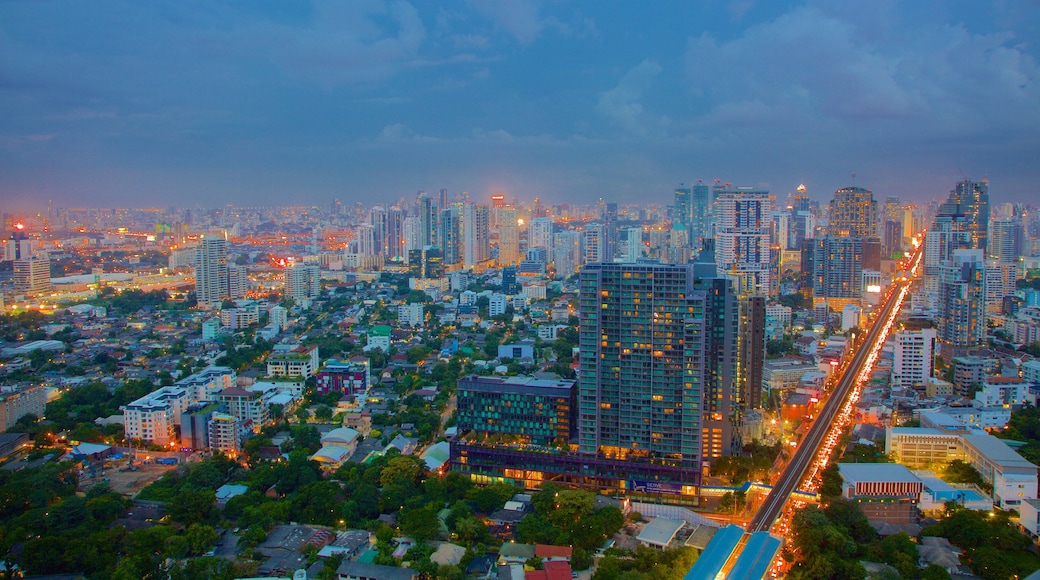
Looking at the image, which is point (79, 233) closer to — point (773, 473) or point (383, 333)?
point (383, 333)

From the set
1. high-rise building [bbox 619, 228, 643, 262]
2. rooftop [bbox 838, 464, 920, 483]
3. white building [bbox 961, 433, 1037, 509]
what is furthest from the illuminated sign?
high-rise building [bbox 619, 228, 643, 262]

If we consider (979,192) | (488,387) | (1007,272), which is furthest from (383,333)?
(979,192)

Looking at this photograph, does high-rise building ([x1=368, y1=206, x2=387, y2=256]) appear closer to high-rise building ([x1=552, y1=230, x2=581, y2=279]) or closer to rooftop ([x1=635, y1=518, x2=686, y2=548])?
high-rise building ([x1=552, y1=230, x2=581, y2=279])

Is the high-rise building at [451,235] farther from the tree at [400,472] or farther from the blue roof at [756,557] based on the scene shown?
the blue roof at [756,557]

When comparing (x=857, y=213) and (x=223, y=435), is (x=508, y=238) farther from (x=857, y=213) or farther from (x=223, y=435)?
(x=223, y=435)

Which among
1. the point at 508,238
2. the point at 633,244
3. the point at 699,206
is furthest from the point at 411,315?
the point at 699,206

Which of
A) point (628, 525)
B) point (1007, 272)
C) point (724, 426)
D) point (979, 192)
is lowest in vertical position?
point (628, 525)
